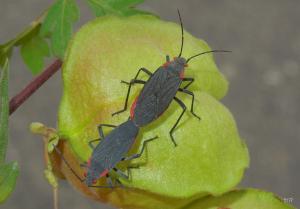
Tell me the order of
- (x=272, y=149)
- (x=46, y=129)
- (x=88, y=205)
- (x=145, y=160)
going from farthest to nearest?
(x=272, y=149), (x=88, y=205), (x=46, y=129), (x=145, y=160)

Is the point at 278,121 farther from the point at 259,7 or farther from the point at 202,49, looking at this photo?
the point at 202,49

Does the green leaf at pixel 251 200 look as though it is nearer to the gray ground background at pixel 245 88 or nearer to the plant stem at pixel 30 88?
the plant stem at pixel 30 88

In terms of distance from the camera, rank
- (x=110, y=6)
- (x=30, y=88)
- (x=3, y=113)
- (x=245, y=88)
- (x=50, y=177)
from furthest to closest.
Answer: (x=245, y=88)
(x=110, y=6)
(x=30, y=88)
(x=50, y=177)
(x=3, y=113)

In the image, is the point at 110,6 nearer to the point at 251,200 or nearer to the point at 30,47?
the point at 30,47

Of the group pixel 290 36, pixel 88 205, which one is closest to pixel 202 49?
pixel 88 205

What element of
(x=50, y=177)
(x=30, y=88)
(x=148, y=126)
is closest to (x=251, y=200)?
(x=148, y=126)

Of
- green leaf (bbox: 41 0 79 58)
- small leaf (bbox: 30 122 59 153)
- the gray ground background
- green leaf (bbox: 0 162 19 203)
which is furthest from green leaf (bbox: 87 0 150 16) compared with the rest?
the gray ground background

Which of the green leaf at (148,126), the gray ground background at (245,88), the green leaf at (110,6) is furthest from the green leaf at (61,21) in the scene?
the gray ground background at (245,88)
